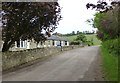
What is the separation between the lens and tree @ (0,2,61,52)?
80.1 feet

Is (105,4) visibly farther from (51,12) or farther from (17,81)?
(51,12)

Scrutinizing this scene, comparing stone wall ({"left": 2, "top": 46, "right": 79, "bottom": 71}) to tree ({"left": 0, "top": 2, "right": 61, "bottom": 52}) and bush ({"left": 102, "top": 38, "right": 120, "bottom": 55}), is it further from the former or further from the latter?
bush ({"left": 102, "top": 38, "right": 120, "bottom": 55})

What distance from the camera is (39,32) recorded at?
28891 mm

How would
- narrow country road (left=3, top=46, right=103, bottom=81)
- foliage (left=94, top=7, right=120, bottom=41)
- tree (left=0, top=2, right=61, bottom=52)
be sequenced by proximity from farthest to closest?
foliage (left=94, top=7, right=120, bottom=41) < tree (left=0, top=2, right=61, bottom=52) < narrow country road (left=3, top=46, right=103, bottom=81)

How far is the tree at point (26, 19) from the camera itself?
80.1ft

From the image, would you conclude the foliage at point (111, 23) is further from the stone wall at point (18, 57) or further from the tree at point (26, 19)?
the stone wall at point (18, 57)

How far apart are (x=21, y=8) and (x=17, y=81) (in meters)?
9.47

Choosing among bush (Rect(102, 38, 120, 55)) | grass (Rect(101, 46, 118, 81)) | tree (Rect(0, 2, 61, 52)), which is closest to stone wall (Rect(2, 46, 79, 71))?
tree (Rect(0, 2, 61, 52))

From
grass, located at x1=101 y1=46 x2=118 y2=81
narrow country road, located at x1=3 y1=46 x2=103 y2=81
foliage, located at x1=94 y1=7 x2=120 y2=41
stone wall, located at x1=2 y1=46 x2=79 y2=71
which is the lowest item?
narrow country road, located at x1=3 y1=46 x2=103 y2=81

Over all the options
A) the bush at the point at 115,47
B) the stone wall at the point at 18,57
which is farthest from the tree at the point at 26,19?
the bush at the point at 115,47

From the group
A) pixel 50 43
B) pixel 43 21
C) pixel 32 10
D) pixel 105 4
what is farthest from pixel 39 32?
pixel 50 43

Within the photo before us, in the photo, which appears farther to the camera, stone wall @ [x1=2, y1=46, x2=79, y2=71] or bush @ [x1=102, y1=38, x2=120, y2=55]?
bush @ [x1=102, y1=38, x2=120, y2=55]

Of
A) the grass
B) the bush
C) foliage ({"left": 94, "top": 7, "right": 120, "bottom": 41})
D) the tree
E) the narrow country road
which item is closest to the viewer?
the grass

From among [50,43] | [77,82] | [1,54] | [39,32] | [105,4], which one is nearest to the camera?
[105,4]
